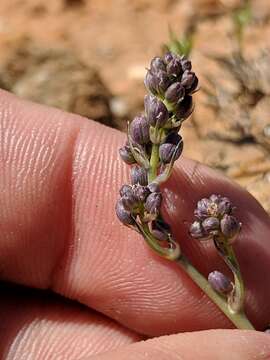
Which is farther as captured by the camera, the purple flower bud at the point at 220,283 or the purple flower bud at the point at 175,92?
the purple flower bud at the point at 220,283

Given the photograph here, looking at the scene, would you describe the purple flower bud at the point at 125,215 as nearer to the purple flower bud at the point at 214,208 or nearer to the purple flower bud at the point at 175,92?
the purple flower bud at the point at 214,208

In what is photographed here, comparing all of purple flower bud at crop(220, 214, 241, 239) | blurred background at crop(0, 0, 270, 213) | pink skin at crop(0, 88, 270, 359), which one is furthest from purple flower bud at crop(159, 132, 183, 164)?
blurred background at crop(0, 0, 270, 213)

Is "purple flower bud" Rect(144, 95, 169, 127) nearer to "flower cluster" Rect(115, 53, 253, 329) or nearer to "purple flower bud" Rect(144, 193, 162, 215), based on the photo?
"flower cluster" Rect(115, 53, 253, 329)

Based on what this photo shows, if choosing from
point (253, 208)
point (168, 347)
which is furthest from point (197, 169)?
point (168, 347)

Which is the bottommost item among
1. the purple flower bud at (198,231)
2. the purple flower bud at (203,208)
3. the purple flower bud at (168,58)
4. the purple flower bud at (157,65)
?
the purple flower bud at (198,231)

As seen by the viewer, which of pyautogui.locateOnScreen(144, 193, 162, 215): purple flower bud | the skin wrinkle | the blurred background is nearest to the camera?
pyautogui.locateOnScreen(144, 193, 162, 215): purple flower bud

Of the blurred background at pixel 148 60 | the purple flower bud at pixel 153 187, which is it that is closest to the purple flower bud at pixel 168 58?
the purple flower bud at pixel 153 187
